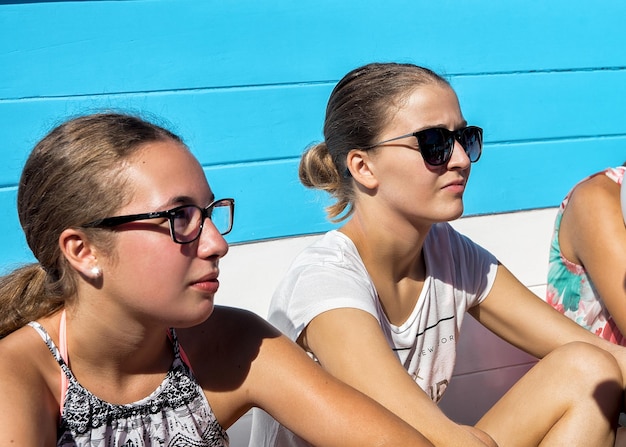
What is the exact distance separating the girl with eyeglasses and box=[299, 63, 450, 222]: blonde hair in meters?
0.61

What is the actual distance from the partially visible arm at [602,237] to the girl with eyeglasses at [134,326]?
3.25 feet

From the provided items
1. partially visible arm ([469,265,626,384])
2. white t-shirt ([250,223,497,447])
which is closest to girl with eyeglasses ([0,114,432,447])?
→ white t-shirt ([250,223,497,447])

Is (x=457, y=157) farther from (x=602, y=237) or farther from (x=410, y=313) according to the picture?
(x=602, y=237)

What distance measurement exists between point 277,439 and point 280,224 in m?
1.22

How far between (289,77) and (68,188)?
1743mm

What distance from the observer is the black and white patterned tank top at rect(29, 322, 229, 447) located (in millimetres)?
1617

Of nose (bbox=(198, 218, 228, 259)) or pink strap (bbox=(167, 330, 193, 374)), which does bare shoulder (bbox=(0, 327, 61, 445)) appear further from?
nose (bbox=(198, 218, 228, 259))

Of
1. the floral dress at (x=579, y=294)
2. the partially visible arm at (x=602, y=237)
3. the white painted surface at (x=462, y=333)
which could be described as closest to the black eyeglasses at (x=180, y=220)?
the white painted surface at (x=462, y=333)

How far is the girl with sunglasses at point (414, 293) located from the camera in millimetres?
1970

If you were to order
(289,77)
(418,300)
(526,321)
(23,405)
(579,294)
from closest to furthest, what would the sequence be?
(23,405) → (418,300) → (526,321) → (579,294) → (289,77)

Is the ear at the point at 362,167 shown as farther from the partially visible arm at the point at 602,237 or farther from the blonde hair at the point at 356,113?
the partially visible arm at the point at 602,237

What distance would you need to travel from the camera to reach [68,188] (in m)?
1.58

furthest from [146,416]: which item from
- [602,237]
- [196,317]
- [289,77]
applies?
[289,77]

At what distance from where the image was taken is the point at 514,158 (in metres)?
3.59
